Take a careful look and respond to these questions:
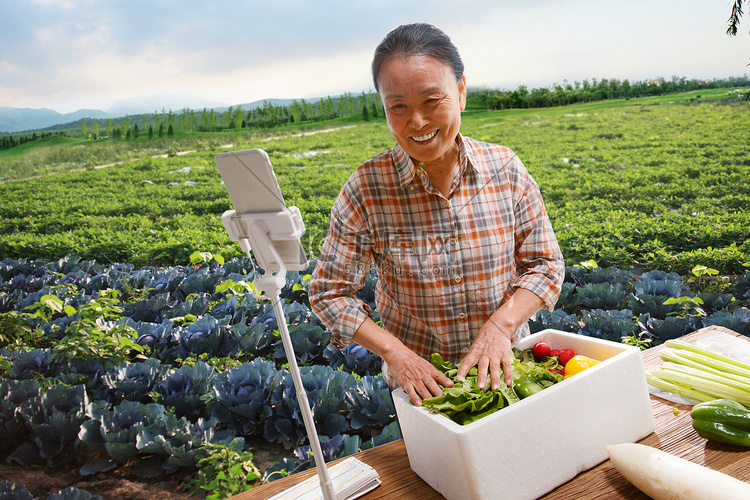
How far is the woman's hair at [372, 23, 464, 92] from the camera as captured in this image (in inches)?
41.9

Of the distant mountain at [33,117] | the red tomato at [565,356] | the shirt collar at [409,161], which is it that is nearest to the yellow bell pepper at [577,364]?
the red tomato at [565,356]

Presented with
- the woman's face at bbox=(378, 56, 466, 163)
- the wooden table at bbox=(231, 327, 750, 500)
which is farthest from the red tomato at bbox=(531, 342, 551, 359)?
the woman's face at bbox=(378, 56, 466, 163)

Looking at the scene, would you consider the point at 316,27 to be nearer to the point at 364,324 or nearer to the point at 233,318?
the point at 233,318

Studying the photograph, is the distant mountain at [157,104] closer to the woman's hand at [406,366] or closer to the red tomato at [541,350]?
the woman's hand at [406,366]

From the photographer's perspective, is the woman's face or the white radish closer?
the white radish

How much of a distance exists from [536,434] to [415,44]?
2.72ft

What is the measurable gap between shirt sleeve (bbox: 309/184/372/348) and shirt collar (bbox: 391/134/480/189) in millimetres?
134

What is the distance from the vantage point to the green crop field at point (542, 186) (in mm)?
3770

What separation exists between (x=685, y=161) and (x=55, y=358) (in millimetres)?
5123

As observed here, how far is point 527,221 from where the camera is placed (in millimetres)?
1256

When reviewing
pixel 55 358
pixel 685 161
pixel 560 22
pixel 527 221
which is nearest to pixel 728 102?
pixel 685 161

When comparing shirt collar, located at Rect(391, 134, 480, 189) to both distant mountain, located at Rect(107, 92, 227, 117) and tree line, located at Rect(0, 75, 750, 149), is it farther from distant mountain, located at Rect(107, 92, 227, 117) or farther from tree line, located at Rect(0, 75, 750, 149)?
distant mountain, located at Rect(107, 92, 227, 117)

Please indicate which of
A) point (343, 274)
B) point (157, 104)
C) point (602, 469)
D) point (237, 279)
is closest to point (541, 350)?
point (602, 469)

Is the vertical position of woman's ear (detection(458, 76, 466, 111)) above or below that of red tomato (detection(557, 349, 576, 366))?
above
